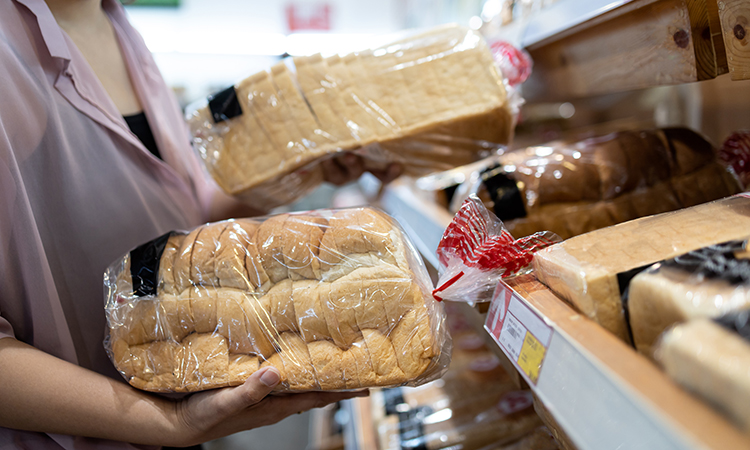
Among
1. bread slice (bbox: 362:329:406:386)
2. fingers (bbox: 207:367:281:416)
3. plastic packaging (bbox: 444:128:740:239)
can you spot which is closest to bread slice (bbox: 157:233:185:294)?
fingers (bbox: 207:367:281:416)

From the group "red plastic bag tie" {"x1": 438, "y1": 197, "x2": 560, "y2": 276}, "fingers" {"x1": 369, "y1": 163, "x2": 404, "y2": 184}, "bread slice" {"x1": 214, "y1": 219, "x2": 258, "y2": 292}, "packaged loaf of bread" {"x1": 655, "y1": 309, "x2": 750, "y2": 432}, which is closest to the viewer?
"packaged loaf of bread" {"x1": 655, "y1": 309, "x2": 750, "y2": 432}

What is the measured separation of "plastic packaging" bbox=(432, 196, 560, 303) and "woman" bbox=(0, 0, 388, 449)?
0.35 meters

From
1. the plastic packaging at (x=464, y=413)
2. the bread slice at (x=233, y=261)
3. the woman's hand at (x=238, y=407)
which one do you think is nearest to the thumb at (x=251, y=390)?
the woman's hand at (x=238, y=407)

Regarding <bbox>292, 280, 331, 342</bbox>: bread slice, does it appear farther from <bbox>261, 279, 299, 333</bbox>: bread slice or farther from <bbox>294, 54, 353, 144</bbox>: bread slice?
<bbox>294, 54, 353, 144</bbox>: bread slice

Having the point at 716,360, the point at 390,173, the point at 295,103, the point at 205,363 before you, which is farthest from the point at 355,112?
the point at 716,360

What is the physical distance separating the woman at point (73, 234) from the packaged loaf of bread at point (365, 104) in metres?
0.27

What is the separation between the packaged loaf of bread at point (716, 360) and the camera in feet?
1.16

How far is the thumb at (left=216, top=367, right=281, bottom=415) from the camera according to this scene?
2.44ft

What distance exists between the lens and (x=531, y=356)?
57cm

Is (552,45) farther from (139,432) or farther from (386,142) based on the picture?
(139,432)

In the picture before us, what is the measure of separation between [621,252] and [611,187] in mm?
539

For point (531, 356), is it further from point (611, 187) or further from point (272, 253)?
point (611, 187)

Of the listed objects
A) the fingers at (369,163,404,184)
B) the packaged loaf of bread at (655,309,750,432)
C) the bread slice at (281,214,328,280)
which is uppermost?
the fingers at (369,163,404,184)

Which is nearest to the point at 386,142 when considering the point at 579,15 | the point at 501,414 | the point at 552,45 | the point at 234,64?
the point at 579,15
